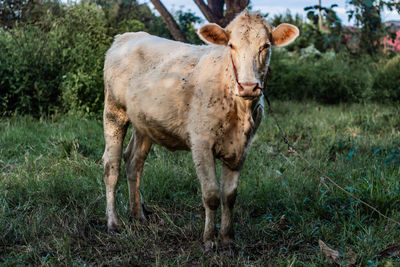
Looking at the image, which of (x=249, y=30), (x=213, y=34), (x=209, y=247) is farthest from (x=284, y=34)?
(x=209, y=247)

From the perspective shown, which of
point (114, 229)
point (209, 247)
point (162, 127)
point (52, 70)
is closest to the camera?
point (209, 247)

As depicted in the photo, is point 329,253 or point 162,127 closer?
point 329,253

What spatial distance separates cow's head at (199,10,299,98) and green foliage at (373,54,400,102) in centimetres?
754

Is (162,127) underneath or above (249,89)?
underneath

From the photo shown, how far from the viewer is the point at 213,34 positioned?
3178mm

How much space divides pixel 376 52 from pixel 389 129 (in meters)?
8.17

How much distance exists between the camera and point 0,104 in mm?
7699

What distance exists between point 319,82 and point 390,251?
790 cm

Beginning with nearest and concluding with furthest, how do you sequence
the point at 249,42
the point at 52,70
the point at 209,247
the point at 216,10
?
the point at 249,42, the point at 209,247, the point at 216,10, the point at 52,70

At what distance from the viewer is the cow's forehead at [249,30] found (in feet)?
9.75

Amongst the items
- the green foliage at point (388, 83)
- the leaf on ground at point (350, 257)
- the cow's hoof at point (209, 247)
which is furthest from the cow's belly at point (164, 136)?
the green foliage at point (388, 83)

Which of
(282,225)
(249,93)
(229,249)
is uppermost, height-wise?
(249,93)

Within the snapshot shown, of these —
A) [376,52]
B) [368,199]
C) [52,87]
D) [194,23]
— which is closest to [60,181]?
[368,199]

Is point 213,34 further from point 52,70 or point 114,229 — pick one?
point 52,70
